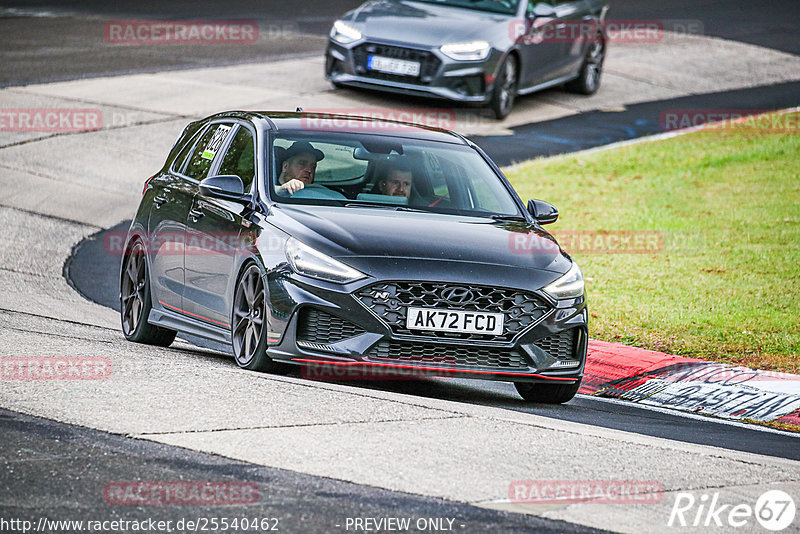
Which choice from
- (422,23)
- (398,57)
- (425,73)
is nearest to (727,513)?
(425,73)

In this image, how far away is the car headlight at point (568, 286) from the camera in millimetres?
8227

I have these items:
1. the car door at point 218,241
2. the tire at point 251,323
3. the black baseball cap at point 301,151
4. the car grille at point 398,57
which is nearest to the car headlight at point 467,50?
the car grille at point 398,57

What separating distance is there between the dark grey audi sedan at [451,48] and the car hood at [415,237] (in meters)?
10.7

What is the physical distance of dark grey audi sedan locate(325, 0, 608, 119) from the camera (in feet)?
63.4

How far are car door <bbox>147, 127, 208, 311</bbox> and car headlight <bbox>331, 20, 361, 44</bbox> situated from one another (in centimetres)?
956

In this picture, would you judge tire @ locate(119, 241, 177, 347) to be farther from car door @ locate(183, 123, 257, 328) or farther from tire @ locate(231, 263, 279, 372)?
tire @ locate(231, 263, 279, 372)

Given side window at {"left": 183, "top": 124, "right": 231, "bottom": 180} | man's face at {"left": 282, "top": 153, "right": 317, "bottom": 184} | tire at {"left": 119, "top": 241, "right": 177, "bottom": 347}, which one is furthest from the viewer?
tire at {"left": 119, "top": 241, "right": 177, "bottom": 347}

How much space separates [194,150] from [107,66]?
42.3 feet

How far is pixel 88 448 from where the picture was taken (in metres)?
6.04

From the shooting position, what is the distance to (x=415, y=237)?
27.0ft

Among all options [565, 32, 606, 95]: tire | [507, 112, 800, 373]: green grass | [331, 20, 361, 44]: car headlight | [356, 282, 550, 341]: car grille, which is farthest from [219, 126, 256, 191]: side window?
[565, 32, 606, 95]: tire

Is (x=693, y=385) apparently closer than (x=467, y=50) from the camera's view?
Yes

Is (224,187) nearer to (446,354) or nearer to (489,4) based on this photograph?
(446,354)

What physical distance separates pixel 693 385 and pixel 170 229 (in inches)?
149
